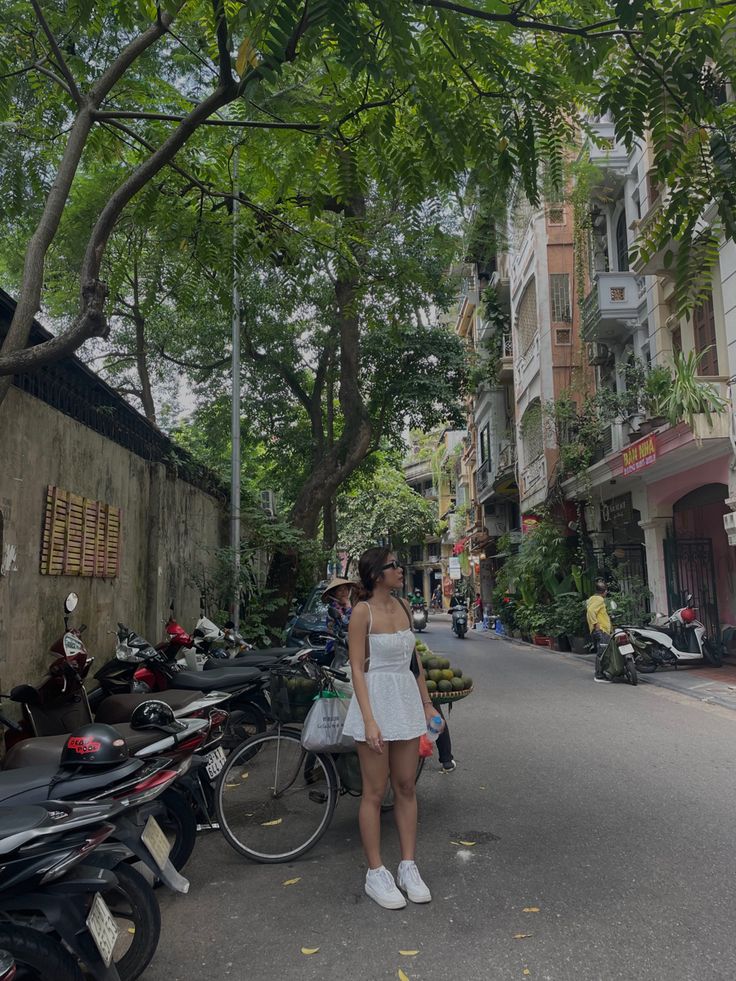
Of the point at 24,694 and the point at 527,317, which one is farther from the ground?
the point at 527,317

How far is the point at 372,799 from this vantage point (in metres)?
3.57

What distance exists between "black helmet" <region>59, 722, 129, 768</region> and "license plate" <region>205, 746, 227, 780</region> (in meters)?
1.20

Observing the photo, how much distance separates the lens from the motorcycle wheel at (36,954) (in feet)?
7.14

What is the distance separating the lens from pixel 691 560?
14.0 meters

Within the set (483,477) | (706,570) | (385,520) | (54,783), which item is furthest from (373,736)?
(385,520)

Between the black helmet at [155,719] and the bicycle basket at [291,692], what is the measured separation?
2.92 ft

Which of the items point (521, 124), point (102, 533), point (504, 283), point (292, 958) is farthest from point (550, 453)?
point (292, 958)

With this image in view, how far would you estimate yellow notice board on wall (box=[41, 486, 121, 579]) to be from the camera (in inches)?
221

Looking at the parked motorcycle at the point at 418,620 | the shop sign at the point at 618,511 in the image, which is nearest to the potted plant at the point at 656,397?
the shop sign at the point at 618,511

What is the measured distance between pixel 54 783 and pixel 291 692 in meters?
1.95

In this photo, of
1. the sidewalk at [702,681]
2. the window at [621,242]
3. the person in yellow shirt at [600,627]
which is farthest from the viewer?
the window at [621,242]

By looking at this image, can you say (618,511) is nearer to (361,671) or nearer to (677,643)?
(677,643)

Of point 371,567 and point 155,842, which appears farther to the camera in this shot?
point 371,567

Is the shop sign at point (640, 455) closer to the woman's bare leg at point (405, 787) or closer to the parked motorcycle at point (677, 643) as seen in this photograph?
the parked motorcycle at point (677, 643)
